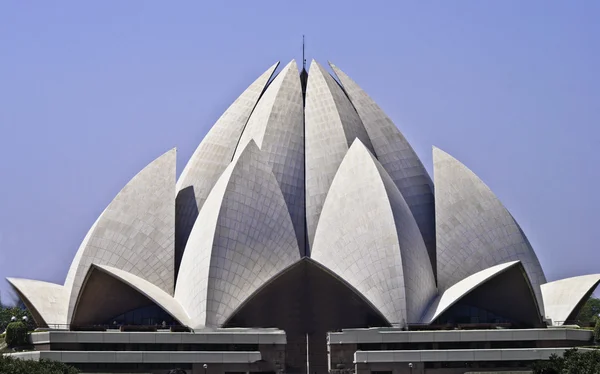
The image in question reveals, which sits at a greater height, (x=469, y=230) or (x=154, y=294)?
(x=469, y=230)

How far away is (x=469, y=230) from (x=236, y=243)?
1270 cm

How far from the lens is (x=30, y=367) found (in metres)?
56.6

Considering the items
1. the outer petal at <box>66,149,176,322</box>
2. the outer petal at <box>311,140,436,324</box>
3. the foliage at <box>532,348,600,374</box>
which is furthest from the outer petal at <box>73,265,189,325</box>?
the foliage at <box>532,348,600,374</box>

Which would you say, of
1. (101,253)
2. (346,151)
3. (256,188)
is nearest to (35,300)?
(101,253)

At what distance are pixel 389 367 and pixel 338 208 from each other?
9.27 m

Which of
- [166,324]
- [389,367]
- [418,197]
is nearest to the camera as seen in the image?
[389,367]

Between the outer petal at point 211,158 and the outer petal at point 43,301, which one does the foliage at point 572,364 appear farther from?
the outer petal at point 43,301

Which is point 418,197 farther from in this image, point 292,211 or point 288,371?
point 288,371

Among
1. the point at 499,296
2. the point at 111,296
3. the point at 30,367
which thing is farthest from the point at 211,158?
the point at 30,367

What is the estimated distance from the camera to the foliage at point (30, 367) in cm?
5488

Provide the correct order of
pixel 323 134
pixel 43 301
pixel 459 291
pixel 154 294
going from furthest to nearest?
pixel 323 134 < pixel 43 301 < pixel 459 291 < pixel 154 294

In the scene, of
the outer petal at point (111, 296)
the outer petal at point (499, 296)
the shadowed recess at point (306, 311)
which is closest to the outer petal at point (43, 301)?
the outer petal at point (111, 296)

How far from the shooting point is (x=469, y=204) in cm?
7462

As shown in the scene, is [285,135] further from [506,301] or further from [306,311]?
[506,301]
